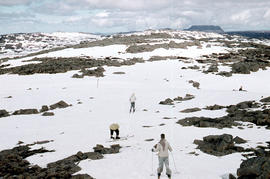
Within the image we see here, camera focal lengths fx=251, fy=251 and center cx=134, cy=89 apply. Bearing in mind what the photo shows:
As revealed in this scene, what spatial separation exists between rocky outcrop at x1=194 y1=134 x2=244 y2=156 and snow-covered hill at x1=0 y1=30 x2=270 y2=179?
1.78 feet

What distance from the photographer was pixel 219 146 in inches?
723

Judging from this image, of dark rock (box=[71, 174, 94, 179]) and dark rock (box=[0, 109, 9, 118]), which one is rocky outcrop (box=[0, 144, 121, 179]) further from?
dark rock (box=[0, 109, 9, 118])

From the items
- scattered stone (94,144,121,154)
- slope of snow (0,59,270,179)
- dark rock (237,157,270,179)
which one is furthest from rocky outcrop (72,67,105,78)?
dark rock (237,157,270,179)

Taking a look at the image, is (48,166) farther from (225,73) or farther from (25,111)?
(225,73)

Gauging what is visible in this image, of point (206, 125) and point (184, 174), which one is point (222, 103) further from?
point (184, 174)

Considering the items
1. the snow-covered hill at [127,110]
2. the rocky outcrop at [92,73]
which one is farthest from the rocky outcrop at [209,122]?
the rocky outcrop at [92,73]

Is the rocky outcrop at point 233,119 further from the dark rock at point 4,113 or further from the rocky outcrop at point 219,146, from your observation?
the dark rock at point 4,113

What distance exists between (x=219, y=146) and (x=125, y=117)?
1716cm

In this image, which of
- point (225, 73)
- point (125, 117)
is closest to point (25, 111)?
point (125, 117)

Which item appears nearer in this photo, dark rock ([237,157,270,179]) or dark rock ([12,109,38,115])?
dark rock ([237,157,270,179])

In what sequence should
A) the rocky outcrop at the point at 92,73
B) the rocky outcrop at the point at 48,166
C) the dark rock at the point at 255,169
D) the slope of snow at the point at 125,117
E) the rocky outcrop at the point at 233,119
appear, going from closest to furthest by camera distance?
the dark rock at the point at 255,169 → the rocky outcrop at the point at 48,166 → the slope of snow at the point at 125,117 → the rocky outcrop at the point at 233,119 → the rocky outcrop at the point at 92,73

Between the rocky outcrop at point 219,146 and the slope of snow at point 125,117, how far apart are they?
2.11 feet

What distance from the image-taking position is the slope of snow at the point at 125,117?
16.7m

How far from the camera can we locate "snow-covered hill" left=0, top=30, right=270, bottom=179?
1708 cm
